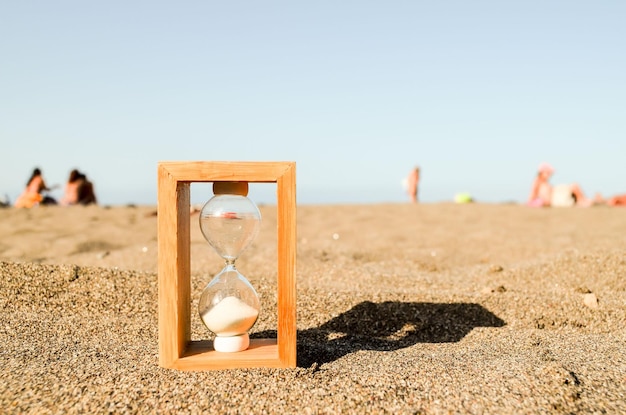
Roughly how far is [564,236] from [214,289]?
7.35 m

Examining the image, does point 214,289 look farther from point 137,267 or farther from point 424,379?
point 137,267

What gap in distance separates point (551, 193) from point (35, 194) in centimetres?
1123

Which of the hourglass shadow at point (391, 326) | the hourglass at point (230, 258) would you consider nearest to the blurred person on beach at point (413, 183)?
the hourglass shadow at point (391, 326)

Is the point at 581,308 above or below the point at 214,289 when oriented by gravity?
below

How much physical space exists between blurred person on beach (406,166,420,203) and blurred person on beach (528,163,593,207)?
2.67 m

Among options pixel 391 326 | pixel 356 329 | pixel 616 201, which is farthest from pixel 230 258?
pixel 616 201

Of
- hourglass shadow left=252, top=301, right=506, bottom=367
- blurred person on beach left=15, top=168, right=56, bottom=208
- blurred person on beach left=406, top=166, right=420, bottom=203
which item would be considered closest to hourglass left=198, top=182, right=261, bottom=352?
hourglass shadow left=252, top=301, right=506, bottom=367

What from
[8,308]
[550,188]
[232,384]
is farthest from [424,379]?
[550,188]

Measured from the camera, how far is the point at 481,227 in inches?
395

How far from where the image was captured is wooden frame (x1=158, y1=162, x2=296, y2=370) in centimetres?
300

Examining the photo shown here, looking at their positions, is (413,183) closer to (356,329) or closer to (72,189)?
(72,189)

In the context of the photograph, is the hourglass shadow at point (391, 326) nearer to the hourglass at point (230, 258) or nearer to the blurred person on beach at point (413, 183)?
the hourglass at point (230, 258)

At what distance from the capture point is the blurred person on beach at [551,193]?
13.6m

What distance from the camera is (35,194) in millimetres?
12523
